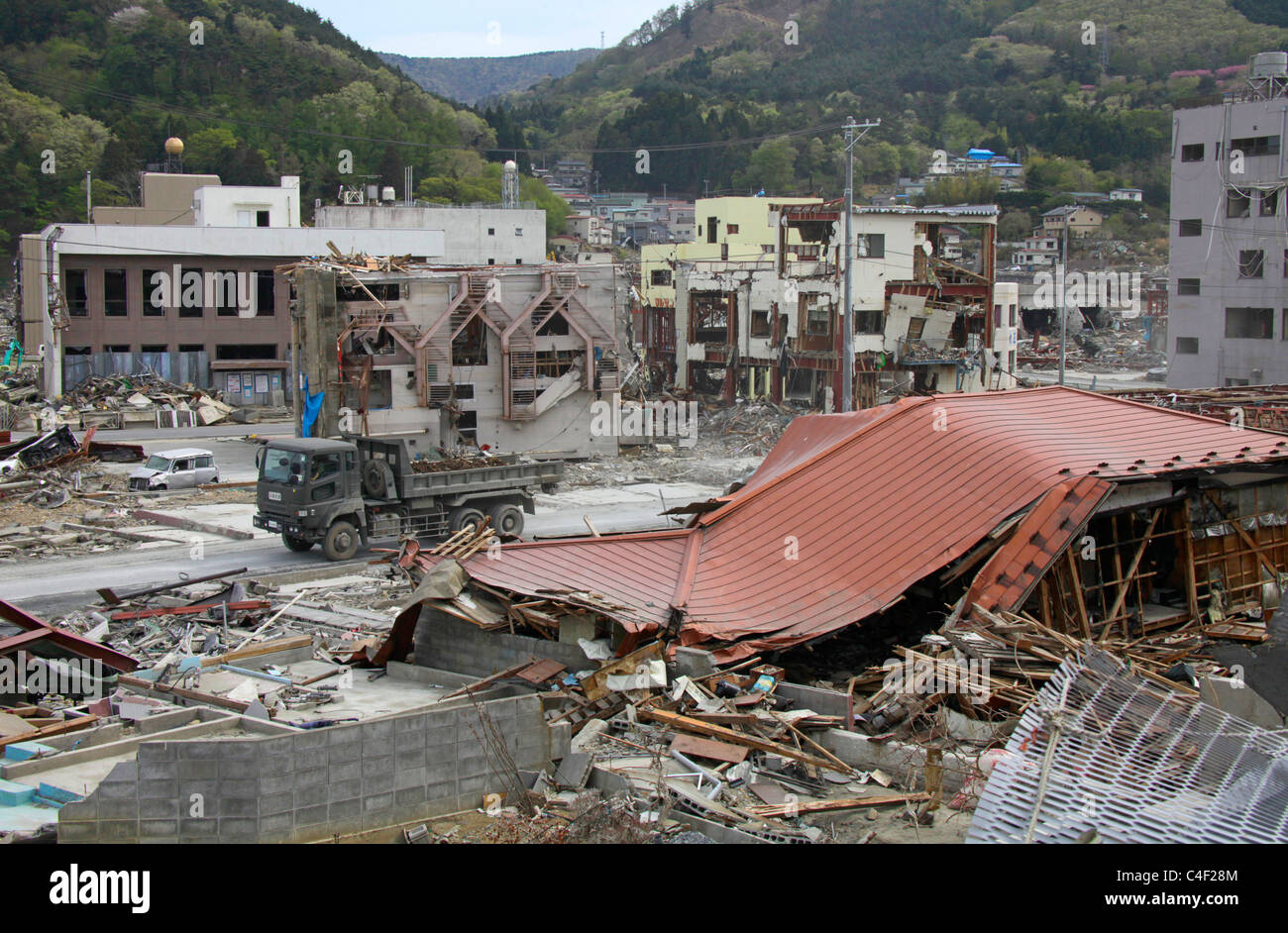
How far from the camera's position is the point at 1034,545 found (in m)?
15.4

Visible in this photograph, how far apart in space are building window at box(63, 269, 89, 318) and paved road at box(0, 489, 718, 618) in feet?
105

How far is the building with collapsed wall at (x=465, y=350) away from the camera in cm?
3734

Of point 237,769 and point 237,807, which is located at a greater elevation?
point 237,769

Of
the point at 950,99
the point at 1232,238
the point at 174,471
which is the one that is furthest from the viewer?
the point at 950,99

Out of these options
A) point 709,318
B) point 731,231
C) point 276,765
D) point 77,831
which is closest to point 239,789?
point 276,765

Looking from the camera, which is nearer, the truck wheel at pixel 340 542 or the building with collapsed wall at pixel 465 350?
the truck wheel at pixel 340 542

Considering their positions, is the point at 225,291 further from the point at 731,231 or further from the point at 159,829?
the point at 159,829

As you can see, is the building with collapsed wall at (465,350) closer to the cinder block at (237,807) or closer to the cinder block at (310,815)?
the cinder block at (310,815)

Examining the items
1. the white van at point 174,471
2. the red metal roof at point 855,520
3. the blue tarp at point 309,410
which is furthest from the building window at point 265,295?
the red metal roof at point 855,520

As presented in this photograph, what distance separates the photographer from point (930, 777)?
11.7m

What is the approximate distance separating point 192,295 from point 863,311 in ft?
97.4

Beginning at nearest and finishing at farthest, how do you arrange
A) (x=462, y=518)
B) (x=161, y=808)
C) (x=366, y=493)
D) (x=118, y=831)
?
1. (x=118, y=831)
2. (x=161, y=808)
3. (x=366, y=493)
4. (x=462, y=518)

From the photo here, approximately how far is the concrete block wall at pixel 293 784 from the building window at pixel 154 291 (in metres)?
48.7

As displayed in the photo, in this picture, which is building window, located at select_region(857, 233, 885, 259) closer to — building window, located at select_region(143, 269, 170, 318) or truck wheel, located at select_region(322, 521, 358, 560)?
building window, located at select_region(143, 269, 170, 318)
